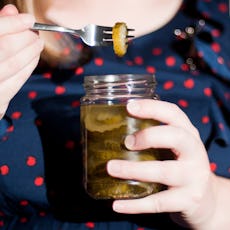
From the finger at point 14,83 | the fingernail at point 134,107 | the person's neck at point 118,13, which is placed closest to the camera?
the fingernail at point 134,107

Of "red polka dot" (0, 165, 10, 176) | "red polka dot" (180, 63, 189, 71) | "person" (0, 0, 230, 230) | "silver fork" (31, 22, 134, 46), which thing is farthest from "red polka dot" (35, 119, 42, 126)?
"red polka dot" (180, 63, 189, 71)

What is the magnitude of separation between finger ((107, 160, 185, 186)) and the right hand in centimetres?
21

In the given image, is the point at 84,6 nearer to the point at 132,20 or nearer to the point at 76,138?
the point at 132,20

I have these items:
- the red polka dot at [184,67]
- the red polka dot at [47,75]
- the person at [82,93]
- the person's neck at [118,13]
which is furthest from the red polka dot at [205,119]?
the red polka dot at [47,75]

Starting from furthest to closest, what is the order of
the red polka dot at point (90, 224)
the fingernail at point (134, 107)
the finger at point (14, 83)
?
the red polka dot at point (90, 224) < the finger at point (14, 83) < the fingernail at point (134, 107)

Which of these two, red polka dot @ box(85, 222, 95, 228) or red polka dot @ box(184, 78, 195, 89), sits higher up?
red polka dot @ box(184, 78, 195, 89)

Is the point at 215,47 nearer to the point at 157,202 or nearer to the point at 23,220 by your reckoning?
the point at 157,202

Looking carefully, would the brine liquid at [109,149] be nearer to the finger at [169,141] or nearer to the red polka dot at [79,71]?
the finger at [169,141]

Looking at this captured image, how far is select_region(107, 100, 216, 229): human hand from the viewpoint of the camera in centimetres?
63

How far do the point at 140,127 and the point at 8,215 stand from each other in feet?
1.42

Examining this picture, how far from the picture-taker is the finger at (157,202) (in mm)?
663

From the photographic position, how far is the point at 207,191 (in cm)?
69

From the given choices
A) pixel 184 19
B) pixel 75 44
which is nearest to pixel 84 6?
pixel 75 44

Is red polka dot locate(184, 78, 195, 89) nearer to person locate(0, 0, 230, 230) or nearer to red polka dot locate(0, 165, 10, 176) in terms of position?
person locate(0, 0, 230, 230)
